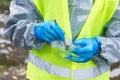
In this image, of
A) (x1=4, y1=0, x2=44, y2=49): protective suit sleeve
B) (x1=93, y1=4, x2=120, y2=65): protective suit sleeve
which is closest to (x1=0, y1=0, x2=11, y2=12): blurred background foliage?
(x1=4, y1=0, x2=44, y2=49): protective suit sleeve

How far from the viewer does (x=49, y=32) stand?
7.29 ft

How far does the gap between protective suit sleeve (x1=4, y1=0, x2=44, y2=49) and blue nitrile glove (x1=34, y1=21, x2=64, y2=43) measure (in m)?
0.06

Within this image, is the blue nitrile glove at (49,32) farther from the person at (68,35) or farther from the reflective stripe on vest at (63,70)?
the reflective stripe on vest at (63,70)

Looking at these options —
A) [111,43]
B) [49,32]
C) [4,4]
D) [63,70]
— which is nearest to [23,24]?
[49,32]

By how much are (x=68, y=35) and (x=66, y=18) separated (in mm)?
85

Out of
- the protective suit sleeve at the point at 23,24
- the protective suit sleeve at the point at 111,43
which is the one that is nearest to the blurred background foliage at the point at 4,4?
the protective suit sleeve at the point at 23,24

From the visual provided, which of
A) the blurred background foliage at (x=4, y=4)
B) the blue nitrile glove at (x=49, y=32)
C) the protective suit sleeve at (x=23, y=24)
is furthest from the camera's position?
the blurred background foliage at (x=4, y=4)

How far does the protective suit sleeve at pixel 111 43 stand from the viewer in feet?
7.61

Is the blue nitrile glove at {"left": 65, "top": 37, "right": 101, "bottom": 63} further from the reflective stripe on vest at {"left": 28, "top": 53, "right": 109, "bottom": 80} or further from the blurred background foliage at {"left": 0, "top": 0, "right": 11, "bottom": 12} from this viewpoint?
the blurred background foliage at {"left": 0, "top": 0, "right": 11, "bottom": 12}

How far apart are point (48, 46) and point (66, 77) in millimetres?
185

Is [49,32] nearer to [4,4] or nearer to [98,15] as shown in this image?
[98,15]

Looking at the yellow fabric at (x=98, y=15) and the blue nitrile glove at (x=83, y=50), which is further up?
the yellow fabric at (x=98, y=15)

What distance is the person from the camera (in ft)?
7.42

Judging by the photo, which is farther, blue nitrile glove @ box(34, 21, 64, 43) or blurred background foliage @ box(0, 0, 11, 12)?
blurred background foliage @ box(0, 0, 11, 12)
